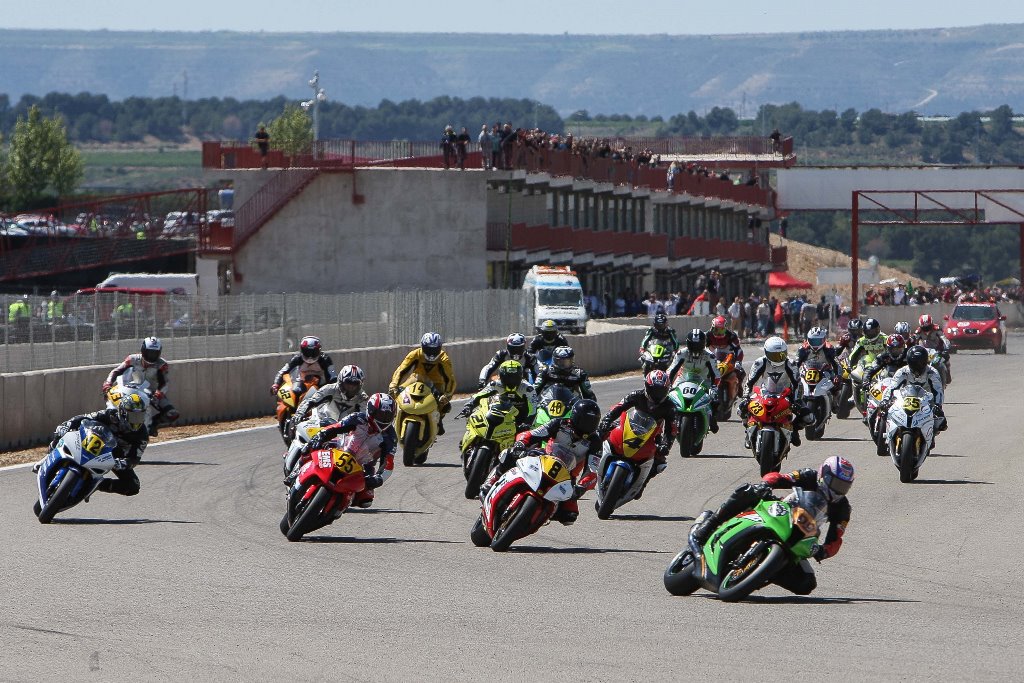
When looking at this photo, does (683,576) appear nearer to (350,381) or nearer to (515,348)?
(350,381)

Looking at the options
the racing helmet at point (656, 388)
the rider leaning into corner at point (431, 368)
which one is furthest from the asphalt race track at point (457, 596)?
the rider leaning into corner at point (431, 368)

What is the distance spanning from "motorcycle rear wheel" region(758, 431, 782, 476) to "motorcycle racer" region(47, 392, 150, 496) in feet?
20.8

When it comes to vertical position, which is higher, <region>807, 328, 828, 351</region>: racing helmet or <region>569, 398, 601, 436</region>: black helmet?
<region>569, 398, 601, 436</region>: black helmet

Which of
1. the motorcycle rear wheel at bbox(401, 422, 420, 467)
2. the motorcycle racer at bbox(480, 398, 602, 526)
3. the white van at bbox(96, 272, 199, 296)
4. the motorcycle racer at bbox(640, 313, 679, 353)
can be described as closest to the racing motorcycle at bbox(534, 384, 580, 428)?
the motorcycle racer at bbox(480, 398, 602, 526)

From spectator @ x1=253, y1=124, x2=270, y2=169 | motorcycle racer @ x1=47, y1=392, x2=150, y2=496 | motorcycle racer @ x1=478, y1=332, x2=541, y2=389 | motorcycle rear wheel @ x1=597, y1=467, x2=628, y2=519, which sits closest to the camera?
motorcycle racer @ x1=47, y1=392, x2=150, y2=496

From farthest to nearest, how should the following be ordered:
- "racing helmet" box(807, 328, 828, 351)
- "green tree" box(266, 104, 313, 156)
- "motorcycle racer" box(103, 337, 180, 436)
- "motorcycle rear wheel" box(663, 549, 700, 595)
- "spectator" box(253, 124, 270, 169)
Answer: "green tree" box(266, 104, 313, 156), "spectator" box(253, 124, 270, 169), "racing helmet" box(807, 328, 828, 351), "motorcycle racer" box(103, 337, 180, 436), "motorcycle rear wheel" box(663, 549, 700, 595)

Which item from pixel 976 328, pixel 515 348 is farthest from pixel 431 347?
pixel 976 328

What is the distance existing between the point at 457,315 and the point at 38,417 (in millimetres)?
17912

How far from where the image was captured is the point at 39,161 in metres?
94.6

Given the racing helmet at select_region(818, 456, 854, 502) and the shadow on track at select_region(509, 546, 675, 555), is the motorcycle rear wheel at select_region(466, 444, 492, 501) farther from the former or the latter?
the racing helmet at select_region(818, 456, 854, 502)

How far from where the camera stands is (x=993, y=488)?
18.7 metres

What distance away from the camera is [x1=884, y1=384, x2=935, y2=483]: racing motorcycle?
18734 mm

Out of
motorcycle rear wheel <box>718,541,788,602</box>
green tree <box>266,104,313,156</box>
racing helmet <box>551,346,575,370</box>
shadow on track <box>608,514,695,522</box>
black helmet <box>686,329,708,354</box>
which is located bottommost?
shadow on track <box>608,514,695,522</box>

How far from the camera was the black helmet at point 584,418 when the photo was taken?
14.0 m
